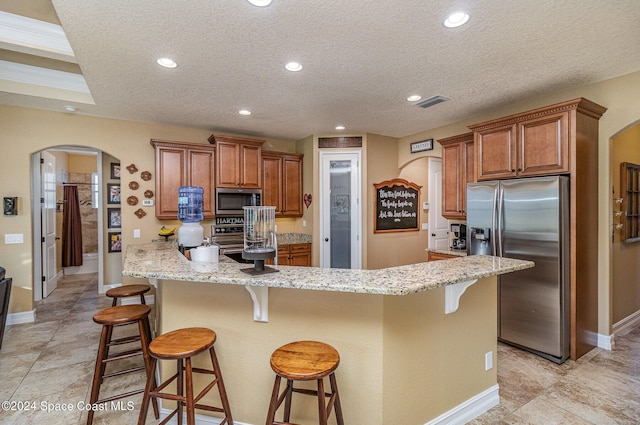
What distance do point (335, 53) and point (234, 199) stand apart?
2983 millimetres

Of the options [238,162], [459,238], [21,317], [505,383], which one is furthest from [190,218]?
[459,238]

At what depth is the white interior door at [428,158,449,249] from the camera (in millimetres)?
5887

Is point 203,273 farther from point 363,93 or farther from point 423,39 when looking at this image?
point 363,93

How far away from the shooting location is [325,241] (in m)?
5.17

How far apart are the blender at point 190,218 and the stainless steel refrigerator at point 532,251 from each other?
3007 mm

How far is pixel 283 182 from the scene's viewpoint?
530 centimetres

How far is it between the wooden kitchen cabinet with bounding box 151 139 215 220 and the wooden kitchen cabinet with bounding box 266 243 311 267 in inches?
49.3

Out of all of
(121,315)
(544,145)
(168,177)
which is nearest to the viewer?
(121,315)

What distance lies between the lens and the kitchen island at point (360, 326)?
1.71 meters

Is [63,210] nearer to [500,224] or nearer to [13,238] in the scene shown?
[13,238]

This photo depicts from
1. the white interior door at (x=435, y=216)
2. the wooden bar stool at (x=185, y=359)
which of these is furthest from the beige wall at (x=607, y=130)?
the wooden bar stool at (x=185, y=359)

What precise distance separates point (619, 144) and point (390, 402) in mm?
3849

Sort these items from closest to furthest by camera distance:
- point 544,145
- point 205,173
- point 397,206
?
point 544,145
point 205,173
point 397,206

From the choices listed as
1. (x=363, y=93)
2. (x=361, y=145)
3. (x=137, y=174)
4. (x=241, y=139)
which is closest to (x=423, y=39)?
(x=363, y=93)
